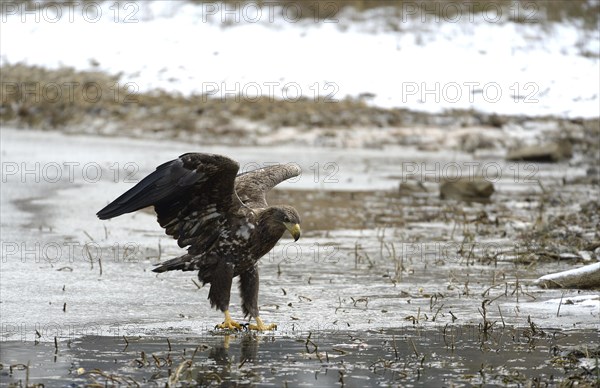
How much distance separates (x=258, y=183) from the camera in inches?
365

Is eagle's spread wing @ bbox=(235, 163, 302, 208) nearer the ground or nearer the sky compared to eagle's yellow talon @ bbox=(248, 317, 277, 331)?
nearer the sky

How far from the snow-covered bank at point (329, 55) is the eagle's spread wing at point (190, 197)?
703 inches

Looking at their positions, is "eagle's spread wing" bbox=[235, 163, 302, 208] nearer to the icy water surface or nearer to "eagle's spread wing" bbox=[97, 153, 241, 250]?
"eagle's spread wing" bbox=[97, 153, 241, 250]

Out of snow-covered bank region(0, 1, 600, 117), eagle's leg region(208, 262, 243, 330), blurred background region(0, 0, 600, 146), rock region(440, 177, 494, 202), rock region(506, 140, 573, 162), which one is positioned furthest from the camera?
snow-covered bank region(0, 1, 600, 117)

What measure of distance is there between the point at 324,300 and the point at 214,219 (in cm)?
138

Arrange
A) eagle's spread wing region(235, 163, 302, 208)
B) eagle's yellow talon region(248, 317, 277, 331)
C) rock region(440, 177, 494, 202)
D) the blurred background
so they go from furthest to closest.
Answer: the blurred background < rock region(440, 177, 494, 202) < eagle's spread wing region(235, 163, 302, 208) < eagle's yellow talon region(248, 317, 277, 331)

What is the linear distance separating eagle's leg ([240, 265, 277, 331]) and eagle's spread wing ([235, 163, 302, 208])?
2.15ft

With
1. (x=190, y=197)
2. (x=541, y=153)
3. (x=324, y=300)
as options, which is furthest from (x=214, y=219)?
(x=541, y=153)

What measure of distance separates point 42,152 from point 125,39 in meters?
10.3

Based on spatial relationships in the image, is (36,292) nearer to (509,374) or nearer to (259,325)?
(259,325)

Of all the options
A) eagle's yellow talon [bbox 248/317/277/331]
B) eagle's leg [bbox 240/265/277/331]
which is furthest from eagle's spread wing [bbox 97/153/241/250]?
eagle's yellow talon [bbox 248/317/277/331]

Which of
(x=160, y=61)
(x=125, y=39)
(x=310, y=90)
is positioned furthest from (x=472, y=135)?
(x=125, y=39)

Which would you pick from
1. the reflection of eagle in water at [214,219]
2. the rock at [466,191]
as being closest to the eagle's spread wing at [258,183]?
the reflection of eagle in water at [214,219]

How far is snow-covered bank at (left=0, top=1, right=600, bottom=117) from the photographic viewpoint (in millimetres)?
26438
